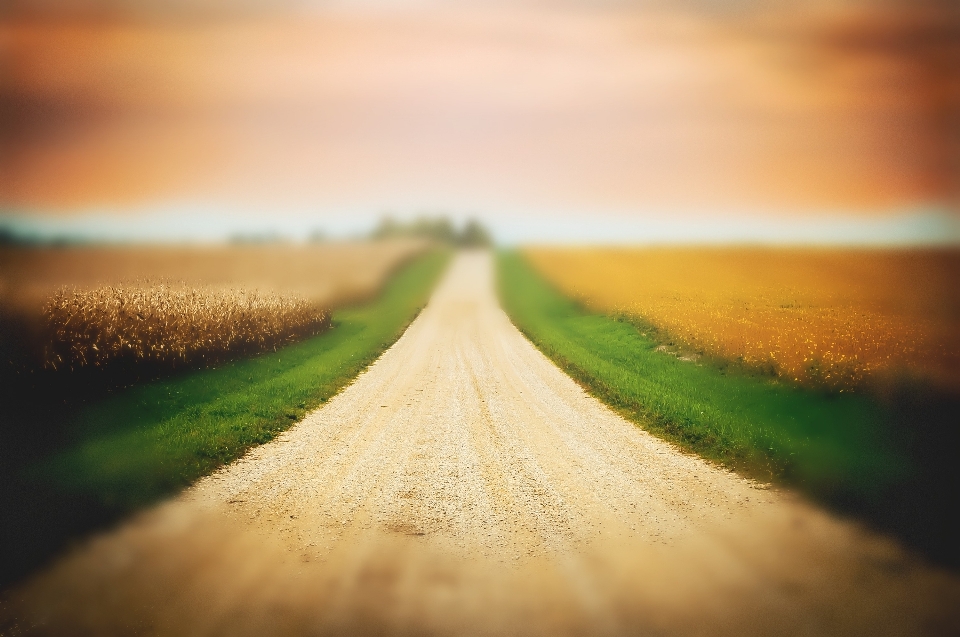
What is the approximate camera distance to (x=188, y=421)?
9117mm

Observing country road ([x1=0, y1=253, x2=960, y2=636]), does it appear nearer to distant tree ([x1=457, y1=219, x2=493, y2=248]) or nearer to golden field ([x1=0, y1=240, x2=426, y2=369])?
golden field ([x1=0, y1=240, x2=426, y2=369])

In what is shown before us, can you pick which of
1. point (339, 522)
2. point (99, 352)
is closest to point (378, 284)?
point (99, 352)

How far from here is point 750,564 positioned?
5.29 meters

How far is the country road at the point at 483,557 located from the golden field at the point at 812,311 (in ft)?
18.3

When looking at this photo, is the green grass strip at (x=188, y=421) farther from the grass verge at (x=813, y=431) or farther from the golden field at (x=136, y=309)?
the grass verge at (x=813, y=431)

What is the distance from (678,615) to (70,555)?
571 cm

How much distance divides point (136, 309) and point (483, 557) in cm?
1004

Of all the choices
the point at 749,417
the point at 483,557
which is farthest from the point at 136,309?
the point at 749,417

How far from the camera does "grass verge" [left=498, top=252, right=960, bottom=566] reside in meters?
6.42

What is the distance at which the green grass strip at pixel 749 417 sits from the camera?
720 cm

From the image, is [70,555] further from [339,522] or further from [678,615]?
[678,615]

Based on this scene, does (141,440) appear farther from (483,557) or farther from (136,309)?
(483,557)

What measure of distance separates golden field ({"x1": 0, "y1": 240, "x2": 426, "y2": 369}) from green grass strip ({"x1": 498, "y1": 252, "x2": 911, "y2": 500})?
8.37m

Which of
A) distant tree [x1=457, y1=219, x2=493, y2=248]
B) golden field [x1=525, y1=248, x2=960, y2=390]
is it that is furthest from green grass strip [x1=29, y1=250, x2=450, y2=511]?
distant tree [x1=457, y1=219, x2=493, y2=248]
